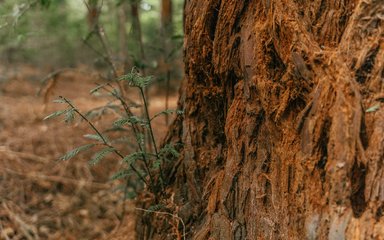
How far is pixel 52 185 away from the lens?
5613 mm

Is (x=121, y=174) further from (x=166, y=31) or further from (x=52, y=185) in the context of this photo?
(x=166, y=31)

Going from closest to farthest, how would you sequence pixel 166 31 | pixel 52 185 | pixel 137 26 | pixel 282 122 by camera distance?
pixel 282 122 < pixel 137 26 < pixel 52 185 < pixel 166 31

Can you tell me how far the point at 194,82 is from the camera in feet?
10.5

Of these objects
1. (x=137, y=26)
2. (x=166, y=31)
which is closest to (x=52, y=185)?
(x=137, y=26)

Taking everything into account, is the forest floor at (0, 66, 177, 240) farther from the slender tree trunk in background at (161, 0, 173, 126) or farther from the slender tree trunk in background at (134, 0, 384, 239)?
the slender tree trunk in background at (134, 0, 384, 239)

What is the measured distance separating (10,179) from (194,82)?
10.8ft

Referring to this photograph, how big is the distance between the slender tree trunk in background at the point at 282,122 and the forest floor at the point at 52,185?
1393 mm

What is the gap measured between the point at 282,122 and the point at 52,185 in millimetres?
3857

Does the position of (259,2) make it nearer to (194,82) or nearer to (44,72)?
(194,82)

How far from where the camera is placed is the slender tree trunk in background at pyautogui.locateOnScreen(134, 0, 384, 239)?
2.22m

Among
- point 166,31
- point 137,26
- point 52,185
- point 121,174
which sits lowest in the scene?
point 52,185

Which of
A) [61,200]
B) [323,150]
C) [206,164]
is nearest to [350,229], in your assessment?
[323,150]

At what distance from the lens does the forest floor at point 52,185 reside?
16.0 feet

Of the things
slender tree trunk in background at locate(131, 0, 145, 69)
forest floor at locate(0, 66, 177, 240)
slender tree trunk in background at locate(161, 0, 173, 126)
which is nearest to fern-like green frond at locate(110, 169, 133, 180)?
forest floor at locate(0, 66, 177, 240)
